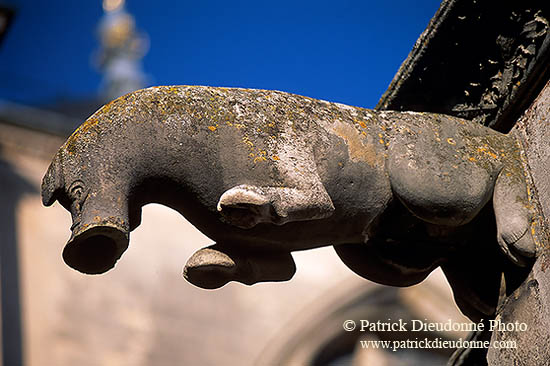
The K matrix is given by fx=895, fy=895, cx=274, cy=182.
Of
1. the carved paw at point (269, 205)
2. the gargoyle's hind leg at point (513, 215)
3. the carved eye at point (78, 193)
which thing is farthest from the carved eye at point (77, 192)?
the gargoyle's hind leg at point (513, 215)

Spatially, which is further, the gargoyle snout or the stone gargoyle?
the stone gargoyle

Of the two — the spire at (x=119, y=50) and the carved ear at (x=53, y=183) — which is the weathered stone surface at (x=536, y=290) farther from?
the spire at (x=119, y=50)

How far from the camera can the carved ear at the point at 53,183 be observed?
2.50 metres

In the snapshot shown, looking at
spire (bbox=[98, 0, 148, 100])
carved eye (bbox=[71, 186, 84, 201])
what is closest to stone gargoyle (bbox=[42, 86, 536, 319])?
carved eye (bbox=[71, 186, 84, 201])

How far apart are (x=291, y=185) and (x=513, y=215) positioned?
0.72m

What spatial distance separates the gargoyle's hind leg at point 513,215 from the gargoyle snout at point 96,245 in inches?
44.8

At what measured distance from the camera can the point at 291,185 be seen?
2.51 metres

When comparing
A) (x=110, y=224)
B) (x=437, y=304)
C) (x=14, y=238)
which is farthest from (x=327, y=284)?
(x=110, y=224)

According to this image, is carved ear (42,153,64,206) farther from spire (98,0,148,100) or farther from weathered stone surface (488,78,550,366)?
spire (98,0,148,100)

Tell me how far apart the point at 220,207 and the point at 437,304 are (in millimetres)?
8328

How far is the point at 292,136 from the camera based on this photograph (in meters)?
2.59

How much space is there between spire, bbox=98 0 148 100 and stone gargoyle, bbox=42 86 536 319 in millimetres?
31432

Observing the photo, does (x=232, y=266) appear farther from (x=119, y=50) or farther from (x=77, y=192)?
(x=119, y=50)

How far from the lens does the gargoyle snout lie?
7.79 ft
